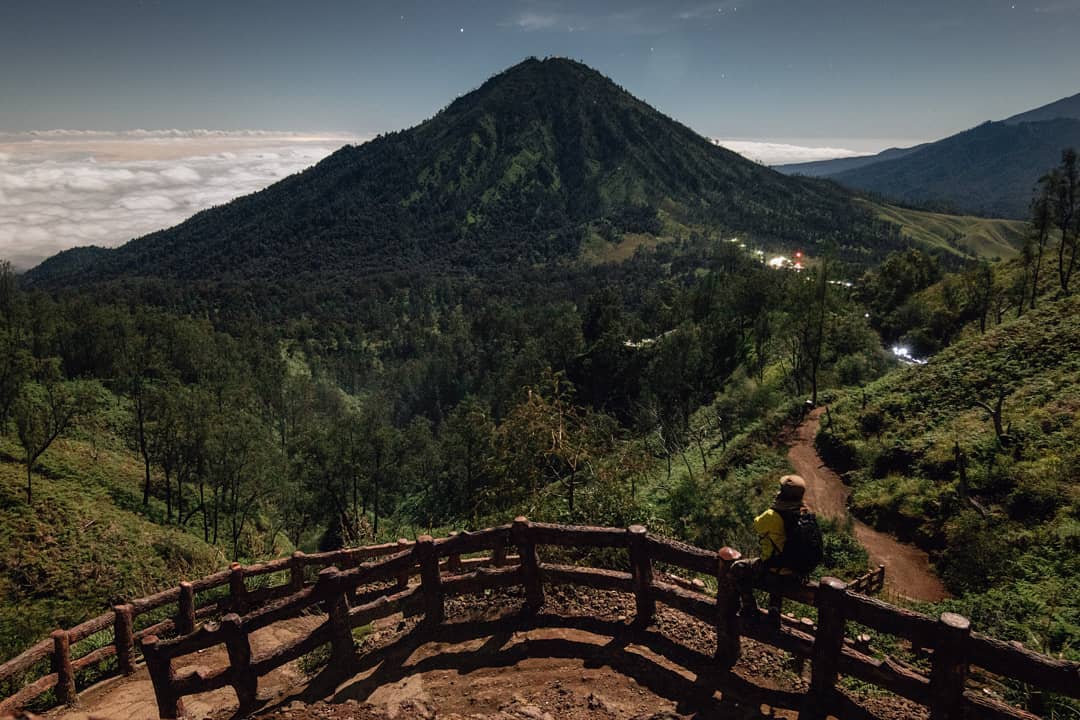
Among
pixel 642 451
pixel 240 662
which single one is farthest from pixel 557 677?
pixel 642 451

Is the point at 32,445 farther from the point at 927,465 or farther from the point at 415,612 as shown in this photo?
the point at 927,465

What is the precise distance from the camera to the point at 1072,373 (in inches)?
953

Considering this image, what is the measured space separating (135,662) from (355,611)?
619 cm

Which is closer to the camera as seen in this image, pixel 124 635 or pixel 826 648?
pixel 826 648

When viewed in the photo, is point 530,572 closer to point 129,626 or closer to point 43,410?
point 129,626

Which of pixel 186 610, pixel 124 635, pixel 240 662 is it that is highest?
pixel 240 662

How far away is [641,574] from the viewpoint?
8227mm

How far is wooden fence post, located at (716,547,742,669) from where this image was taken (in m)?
7.23

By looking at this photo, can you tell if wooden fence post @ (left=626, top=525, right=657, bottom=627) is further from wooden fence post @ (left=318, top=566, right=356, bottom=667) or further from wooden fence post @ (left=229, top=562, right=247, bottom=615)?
wooden fence post @ (left=229, top=562, right=247, bottom=615)

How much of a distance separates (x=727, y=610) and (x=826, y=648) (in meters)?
1.19

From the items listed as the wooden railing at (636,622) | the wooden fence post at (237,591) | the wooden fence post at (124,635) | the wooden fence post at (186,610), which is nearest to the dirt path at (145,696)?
the wooden fence post at (124,635)

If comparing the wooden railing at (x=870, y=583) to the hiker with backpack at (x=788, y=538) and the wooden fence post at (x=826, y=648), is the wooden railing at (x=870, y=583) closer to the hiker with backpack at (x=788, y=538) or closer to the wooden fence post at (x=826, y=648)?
the wooden fence post at (x=826, y=648)

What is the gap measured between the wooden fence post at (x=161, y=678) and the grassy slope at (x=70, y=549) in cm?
1234

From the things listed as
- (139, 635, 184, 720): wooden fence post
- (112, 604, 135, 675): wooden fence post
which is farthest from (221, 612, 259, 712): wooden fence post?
(112, 604, 135, 675): wooden fence post
